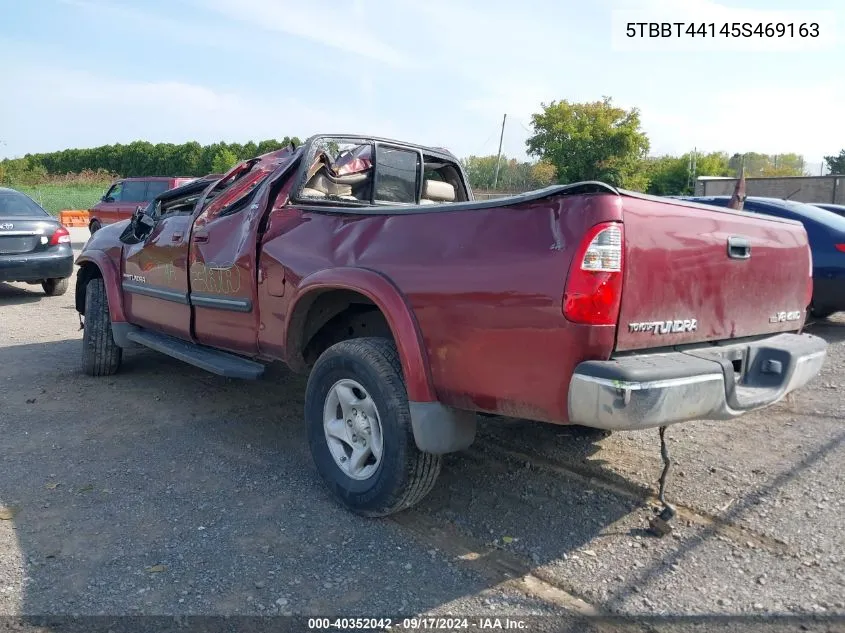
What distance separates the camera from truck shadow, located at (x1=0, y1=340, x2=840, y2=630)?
2779 millimetres

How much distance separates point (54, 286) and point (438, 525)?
9.50m

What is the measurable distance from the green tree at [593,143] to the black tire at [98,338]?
27.4 m

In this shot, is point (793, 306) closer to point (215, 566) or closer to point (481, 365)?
point (481, 365)

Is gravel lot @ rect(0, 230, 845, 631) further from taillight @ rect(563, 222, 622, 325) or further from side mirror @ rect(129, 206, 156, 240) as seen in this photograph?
side mirror @ rect(129, 206, 156, 240)

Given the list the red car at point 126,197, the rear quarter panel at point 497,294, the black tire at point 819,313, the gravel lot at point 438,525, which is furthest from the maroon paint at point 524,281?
the red car at point 126,197

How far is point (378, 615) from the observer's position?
8.65 ft

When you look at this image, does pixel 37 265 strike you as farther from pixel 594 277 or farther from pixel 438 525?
pixel 594 277

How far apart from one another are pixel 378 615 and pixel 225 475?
1628mm

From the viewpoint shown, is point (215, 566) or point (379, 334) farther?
point (379, 334)

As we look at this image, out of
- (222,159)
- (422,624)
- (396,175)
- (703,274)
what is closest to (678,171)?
(222,159)

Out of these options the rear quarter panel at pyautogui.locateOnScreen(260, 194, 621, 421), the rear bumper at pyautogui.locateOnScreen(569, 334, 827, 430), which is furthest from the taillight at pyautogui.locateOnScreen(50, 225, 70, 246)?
the rear bumper at pyautogui.locateOnScreen(569, 334, 827, 430)

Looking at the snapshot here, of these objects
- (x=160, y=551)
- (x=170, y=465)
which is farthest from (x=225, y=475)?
(x=160, y=551)

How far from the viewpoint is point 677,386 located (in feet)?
8.59

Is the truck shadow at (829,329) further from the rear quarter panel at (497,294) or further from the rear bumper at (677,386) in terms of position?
the rear quarter panel at (497,294)
